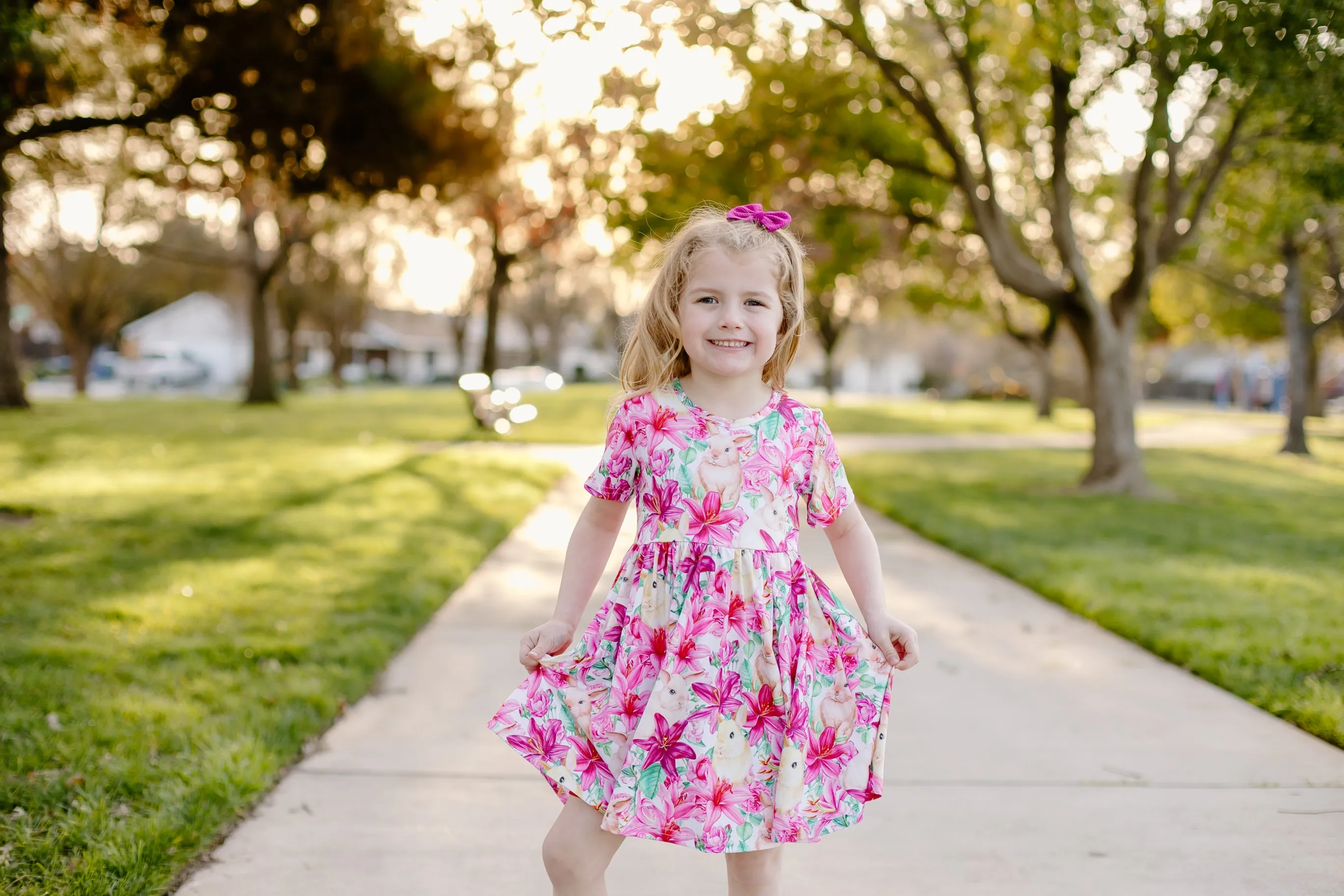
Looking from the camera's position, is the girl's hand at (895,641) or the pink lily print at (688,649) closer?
the pink lily print at (688,649)

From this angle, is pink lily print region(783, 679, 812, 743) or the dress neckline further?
the dress neckline

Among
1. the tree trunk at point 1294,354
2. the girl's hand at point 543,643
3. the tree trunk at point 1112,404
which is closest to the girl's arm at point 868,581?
the girl's hand at point 543,643

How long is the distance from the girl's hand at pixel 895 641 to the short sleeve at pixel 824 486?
0.24 meters

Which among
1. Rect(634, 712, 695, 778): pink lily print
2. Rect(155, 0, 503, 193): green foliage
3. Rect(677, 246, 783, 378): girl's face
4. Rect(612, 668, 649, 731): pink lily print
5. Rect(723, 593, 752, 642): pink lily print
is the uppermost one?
Rect(155, 0, 503, 193): green foliage

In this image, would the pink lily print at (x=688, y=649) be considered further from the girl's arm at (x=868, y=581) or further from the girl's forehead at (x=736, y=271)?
the girl's forehead at (x=736, y=271)

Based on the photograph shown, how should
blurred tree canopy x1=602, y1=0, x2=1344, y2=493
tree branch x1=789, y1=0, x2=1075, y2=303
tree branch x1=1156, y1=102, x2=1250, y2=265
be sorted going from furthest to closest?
tree branch x1=789, y1=0, x2=1075, y2=303 → tree branch x1=1156, y1=102, x2=1250, y2=265 → blurred tree canopy x1=602, y1=0, x2=1344, y2=493

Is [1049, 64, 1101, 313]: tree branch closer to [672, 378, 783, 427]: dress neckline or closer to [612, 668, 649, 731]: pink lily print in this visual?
[672, 378, 783, 427]: dress neckline

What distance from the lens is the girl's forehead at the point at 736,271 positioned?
223 cm

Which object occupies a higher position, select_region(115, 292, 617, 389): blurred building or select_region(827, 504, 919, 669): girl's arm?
select_region(115, 292, 617, 389): blurred building

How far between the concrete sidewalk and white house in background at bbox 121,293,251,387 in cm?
6219

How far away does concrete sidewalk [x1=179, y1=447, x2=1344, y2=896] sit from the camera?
2.69m

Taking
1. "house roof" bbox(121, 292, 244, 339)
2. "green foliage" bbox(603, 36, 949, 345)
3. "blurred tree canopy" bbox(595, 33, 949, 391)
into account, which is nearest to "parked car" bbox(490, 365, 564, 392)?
"blurred tree canopy" bbox(595, 33, 949, 391)

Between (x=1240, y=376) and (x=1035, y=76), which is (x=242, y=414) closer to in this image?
(x=1035, y=76)

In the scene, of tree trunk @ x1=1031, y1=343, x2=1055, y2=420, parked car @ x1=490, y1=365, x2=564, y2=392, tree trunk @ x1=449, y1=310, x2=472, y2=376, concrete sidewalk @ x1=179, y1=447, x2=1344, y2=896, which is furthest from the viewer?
tree trunk @ x1=449, y1=310, x2=472, y2=376
